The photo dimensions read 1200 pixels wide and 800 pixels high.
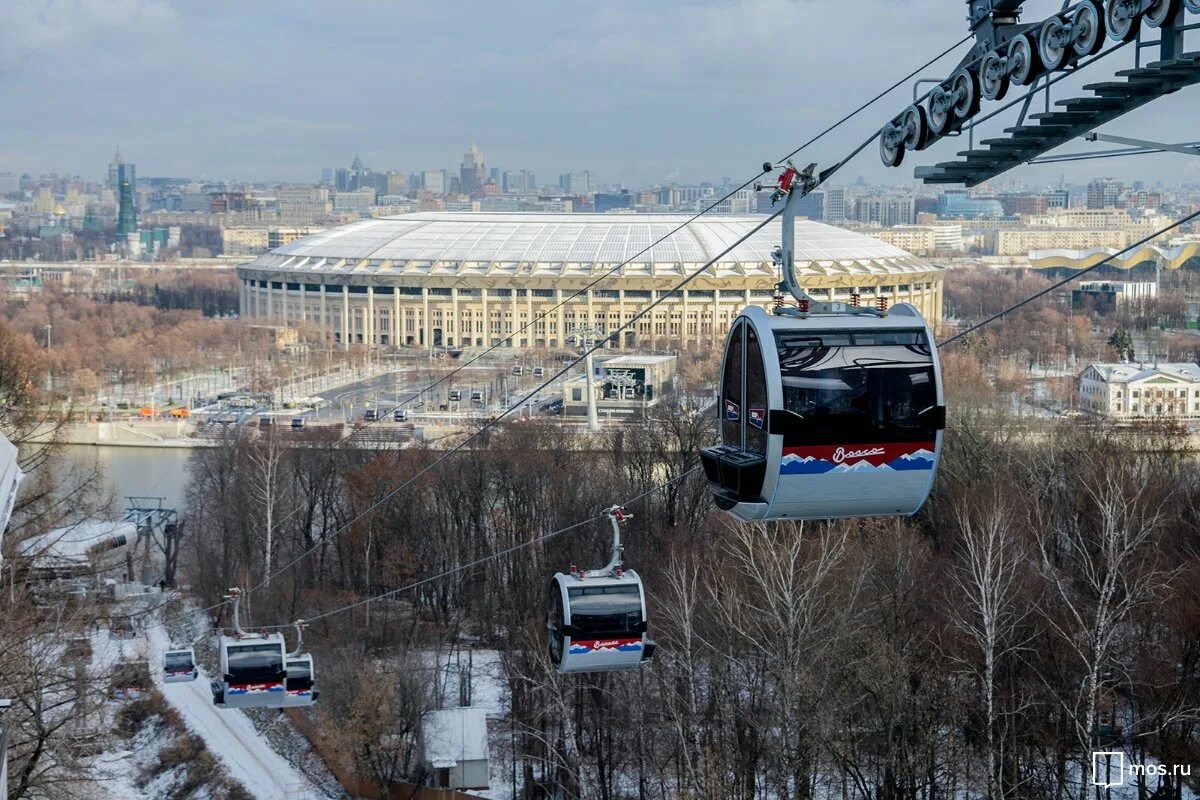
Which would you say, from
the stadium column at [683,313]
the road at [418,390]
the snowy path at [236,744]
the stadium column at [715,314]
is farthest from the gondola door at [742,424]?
the stadium column at [683,313]

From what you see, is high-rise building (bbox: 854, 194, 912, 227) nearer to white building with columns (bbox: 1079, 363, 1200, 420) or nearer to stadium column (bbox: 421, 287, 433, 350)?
stadium column (bbox: 421, 287, 433, 350)

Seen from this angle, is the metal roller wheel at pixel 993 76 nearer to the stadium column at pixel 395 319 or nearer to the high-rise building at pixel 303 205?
the stadium column at pixel 395 319

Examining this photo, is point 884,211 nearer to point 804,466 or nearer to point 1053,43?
point 804,466

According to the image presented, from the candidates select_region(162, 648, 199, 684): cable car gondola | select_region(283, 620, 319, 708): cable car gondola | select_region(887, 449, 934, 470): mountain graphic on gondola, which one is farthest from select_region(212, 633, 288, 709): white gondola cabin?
select_region(887, 449, 934, 470): mountain graphic on gondola

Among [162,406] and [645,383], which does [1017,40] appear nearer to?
[645,383]

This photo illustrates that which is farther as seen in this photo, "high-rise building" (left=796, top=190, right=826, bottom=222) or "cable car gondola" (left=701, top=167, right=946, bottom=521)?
"high-rise building" (left=796, top=190, right=826, bottom=222)

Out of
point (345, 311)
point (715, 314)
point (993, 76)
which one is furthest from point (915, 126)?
point (345, 311)
